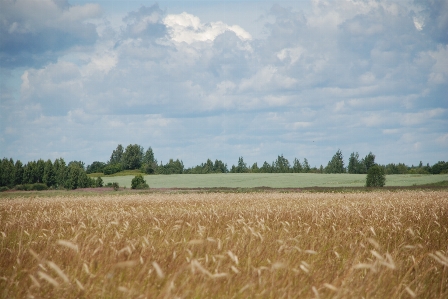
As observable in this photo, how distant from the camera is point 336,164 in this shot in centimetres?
11531

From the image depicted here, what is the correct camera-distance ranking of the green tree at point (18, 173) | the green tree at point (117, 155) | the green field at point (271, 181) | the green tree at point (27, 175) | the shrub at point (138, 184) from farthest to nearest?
the green tree at point (117, 155) < the green tree at point (18, 173) < the green tree at point (27, 175) < the green field at point (271, 181) < the shrub at point (138, 184)

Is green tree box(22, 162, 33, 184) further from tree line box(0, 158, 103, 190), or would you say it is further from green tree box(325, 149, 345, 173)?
green tree box(325, 149, 345, 173)

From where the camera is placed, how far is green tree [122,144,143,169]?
116938 millimetres

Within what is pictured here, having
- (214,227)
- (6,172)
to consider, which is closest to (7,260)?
(214,227)

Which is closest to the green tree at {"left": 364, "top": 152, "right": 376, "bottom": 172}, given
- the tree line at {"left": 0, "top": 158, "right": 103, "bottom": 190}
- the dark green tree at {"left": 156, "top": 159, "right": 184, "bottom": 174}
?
the dark green tree at {"left": 156, "top": 159, "right": 184, "bottom": 174}

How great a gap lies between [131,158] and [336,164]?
58.8 m

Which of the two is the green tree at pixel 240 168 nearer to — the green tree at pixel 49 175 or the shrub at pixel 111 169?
the shrub at pixel 111 169

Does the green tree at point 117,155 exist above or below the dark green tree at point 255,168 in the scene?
above

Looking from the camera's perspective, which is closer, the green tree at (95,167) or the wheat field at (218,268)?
the wheat field at (218,268)

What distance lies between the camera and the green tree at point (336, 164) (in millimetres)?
115188

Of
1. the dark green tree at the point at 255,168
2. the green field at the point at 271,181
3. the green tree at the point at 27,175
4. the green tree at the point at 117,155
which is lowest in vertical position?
the green field at the point at 271,181

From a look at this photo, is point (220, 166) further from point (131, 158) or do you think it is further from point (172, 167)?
point (131, 158)

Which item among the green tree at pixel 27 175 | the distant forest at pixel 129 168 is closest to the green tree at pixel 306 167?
the distant forest at pixel 129 168

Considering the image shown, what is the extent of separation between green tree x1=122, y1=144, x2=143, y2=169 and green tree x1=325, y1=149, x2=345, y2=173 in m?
55.0
